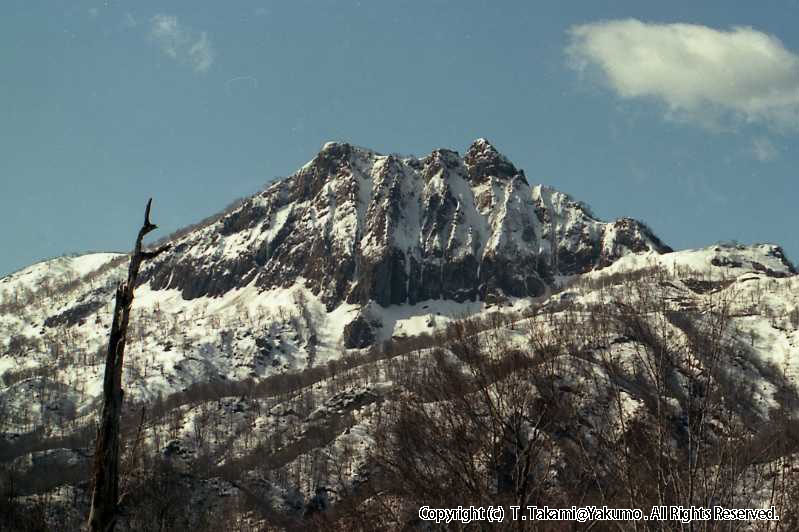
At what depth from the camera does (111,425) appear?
40.4ft

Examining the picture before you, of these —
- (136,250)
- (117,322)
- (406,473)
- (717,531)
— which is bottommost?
(717,531)

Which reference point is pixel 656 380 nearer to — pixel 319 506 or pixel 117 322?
pixel 117 322

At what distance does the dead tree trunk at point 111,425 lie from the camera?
11898mm

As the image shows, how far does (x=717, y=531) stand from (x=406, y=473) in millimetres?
9872

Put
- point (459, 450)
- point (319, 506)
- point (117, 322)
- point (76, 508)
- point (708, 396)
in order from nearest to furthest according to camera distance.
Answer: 1. point (117, 322)
2. point (708, 396)
3. point (459, 450)
4. point (76, 508)
5. point (319, 506)

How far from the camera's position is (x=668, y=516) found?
49.1 feet

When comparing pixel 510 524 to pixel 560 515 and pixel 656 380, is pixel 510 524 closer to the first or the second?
pixel 560 515

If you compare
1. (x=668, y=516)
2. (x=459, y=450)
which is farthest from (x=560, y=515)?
(x=668, y=516)

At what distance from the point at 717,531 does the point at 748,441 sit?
5.48 meters

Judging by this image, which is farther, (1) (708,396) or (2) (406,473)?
A: (2) (406,473)

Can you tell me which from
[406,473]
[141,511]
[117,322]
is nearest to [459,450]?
[406,473]

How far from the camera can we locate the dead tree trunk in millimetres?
11898

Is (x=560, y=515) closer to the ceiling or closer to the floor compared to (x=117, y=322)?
closer to the floor

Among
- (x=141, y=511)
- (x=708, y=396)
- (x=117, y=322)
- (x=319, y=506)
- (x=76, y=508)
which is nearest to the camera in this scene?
(x=117, y=322)
